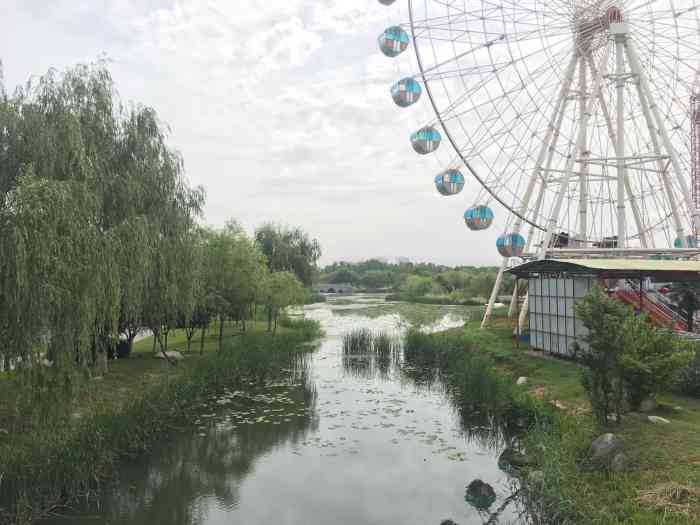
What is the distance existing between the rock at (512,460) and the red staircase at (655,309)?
28.4 ft

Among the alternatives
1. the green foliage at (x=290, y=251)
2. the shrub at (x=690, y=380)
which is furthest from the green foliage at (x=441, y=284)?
the shrub at (x=690, y=380)

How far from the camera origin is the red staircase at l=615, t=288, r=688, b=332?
16.7 metres

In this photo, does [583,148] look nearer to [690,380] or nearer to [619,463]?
[690,380]

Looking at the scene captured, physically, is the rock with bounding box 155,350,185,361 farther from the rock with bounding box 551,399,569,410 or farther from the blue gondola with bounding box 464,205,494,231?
the rock with bounding box 551,399,569,410

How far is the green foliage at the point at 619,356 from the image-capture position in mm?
9219

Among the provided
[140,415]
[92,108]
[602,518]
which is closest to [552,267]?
[602,518]

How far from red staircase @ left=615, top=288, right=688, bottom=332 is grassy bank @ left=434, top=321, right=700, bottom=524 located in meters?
5.16

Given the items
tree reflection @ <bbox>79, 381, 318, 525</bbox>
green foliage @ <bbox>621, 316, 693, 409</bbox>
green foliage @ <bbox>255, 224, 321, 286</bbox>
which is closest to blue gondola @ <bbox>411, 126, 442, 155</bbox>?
tree reflection @ <bbox>79, 381, 318, 525</bbox>

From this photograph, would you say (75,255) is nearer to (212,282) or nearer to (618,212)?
(212,282)

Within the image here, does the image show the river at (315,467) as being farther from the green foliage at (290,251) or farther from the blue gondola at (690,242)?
the green foliage at (290,251)

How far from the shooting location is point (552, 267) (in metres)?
17.1

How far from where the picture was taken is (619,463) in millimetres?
7941

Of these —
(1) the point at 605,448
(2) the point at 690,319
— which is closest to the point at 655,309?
(2) the point at 690,319

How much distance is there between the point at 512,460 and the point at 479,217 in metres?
10.9
